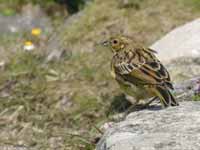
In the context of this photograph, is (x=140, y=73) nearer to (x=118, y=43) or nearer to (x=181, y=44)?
(x=118, y=43)

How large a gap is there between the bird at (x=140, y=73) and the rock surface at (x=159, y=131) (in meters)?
0.35

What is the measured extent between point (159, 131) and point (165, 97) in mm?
1019

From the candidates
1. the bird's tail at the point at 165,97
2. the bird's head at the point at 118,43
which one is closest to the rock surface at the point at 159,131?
the bird's tail at the point at 165,97

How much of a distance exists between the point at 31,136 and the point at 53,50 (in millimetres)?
2196

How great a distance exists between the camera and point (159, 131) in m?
5.44

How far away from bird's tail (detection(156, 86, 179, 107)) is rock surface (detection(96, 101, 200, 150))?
112 mm

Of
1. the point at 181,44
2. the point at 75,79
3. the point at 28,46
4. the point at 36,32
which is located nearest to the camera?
the point at 181,44

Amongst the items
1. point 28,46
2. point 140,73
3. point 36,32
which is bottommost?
point 140,73

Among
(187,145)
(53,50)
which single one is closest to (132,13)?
(53,50)

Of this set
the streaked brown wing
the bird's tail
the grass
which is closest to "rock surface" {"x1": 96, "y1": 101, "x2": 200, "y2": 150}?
the bird's tail

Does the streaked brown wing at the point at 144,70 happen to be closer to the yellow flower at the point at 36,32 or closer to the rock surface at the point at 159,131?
the rock surface at the point at 159,131

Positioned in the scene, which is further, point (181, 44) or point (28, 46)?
point (28, 46)

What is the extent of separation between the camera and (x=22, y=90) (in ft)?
29.4

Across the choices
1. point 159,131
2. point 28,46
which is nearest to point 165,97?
point 159,131
